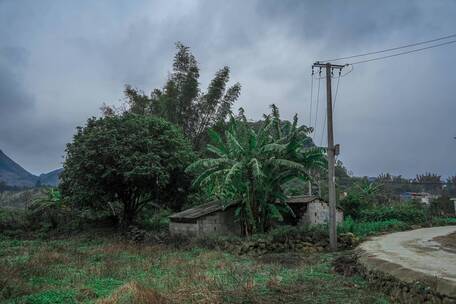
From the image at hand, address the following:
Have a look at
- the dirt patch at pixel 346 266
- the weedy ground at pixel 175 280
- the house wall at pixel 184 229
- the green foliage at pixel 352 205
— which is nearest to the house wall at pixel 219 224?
the house wall at pixel 184 229

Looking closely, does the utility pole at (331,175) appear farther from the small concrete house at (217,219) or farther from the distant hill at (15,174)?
the distant hill at (15,174)

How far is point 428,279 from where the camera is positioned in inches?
295

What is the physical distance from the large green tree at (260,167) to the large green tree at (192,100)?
12.5m

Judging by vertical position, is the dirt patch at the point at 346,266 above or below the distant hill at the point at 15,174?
below

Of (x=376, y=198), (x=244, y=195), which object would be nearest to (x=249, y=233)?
(x=244, y=195)

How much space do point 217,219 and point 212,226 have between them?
0.42 m

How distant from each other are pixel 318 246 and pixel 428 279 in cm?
818

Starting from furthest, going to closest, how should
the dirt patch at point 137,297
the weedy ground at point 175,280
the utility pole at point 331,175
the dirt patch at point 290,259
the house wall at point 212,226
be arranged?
the house wall at point 212,226, the utility pole at point 331,175, the dirt patch at point 290,259, the weedy ground at point 175,280, the dirt patch at point 137,297

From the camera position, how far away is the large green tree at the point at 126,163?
1981cm

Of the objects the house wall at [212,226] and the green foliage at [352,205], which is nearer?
the house wall at [212,226]

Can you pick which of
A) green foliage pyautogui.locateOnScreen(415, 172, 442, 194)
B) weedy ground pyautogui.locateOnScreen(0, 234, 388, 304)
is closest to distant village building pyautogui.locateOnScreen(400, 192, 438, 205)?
green foliage pyautogui.locateOnScreen(415, 172, 442, 194)

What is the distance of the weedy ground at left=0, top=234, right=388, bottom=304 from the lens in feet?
24.3

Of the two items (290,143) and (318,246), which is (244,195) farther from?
(318,246)

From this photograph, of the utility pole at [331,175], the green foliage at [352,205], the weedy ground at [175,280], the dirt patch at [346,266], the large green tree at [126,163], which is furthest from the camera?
the green foliage at [352,205]
